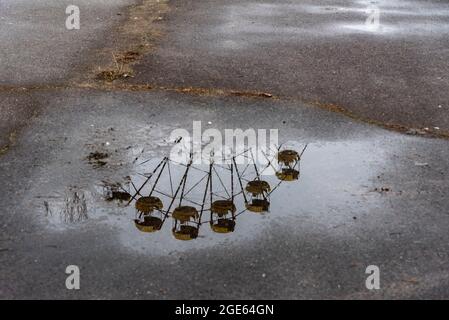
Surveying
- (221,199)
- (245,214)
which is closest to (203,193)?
(221,199)

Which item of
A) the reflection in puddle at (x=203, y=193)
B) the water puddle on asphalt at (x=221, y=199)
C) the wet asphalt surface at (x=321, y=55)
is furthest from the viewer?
the wet asphalt surface at (x=321, y=55)

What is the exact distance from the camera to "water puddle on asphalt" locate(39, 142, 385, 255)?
15.8 ft

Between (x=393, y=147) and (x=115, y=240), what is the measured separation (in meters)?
3.31

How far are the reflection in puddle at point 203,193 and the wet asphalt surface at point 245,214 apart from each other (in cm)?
12

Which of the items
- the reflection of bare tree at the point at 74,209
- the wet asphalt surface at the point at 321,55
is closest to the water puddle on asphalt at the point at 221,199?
the reflection of bare tree at the point at 74,209

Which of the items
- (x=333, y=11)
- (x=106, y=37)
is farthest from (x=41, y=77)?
(x=333, y=11)

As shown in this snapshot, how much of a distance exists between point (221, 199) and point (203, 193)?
0.19 metres

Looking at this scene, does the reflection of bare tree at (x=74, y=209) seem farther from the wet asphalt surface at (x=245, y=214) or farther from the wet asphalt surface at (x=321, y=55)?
the wet asphalt surface at (x=321, y=55)

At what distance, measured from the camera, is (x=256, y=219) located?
16.4ft

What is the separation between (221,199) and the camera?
530 cm

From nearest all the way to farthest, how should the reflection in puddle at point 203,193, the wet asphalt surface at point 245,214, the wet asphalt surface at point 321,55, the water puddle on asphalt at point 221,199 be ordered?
the wet asphalt surface at point 245,214, the water puddle on asphalt at point 221,199, the reflection in puddle at point 203,193, the wet asphalt surface at point 321,55

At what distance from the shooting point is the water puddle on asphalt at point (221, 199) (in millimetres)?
4812

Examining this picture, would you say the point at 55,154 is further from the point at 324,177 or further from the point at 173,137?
the point at 324,177

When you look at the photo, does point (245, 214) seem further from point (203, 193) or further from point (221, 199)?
point (203, 193)
